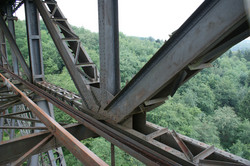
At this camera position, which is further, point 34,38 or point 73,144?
point 34,38

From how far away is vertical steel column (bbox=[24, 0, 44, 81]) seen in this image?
5.59 metres

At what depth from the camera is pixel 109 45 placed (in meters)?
2.88

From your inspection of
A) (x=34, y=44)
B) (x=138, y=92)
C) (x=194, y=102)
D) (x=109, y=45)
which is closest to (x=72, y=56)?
(x=109, y=45)

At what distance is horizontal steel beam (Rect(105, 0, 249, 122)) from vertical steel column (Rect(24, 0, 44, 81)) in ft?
14.4

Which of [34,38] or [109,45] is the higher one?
[34,38]

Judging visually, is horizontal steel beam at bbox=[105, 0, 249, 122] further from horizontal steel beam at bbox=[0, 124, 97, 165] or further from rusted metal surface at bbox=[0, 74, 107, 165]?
horizontal steel beam at bbox=[0, 124, 97, 165]

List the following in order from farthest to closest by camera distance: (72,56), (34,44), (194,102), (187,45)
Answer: (194,102), (34,44), (72,56), (187,45)

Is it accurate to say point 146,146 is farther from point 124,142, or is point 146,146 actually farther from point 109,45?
point 109,45

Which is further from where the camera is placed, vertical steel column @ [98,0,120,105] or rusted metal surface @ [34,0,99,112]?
rusted metal surface @ [34,0,99,112]

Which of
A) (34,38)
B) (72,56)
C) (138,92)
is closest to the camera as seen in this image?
(138,92)

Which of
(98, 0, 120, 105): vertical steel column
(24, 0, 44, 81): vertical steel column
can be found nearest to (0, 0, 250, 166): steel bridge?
(98, 0, 120, 105): vertical steel column

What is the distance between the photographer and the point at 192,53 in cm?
183

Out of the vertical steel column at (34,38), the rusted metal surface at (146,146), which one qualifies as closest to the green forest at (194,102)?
the vertical steel column at (34,38)

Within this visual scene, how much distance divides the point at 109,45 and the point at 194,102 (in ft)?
147
